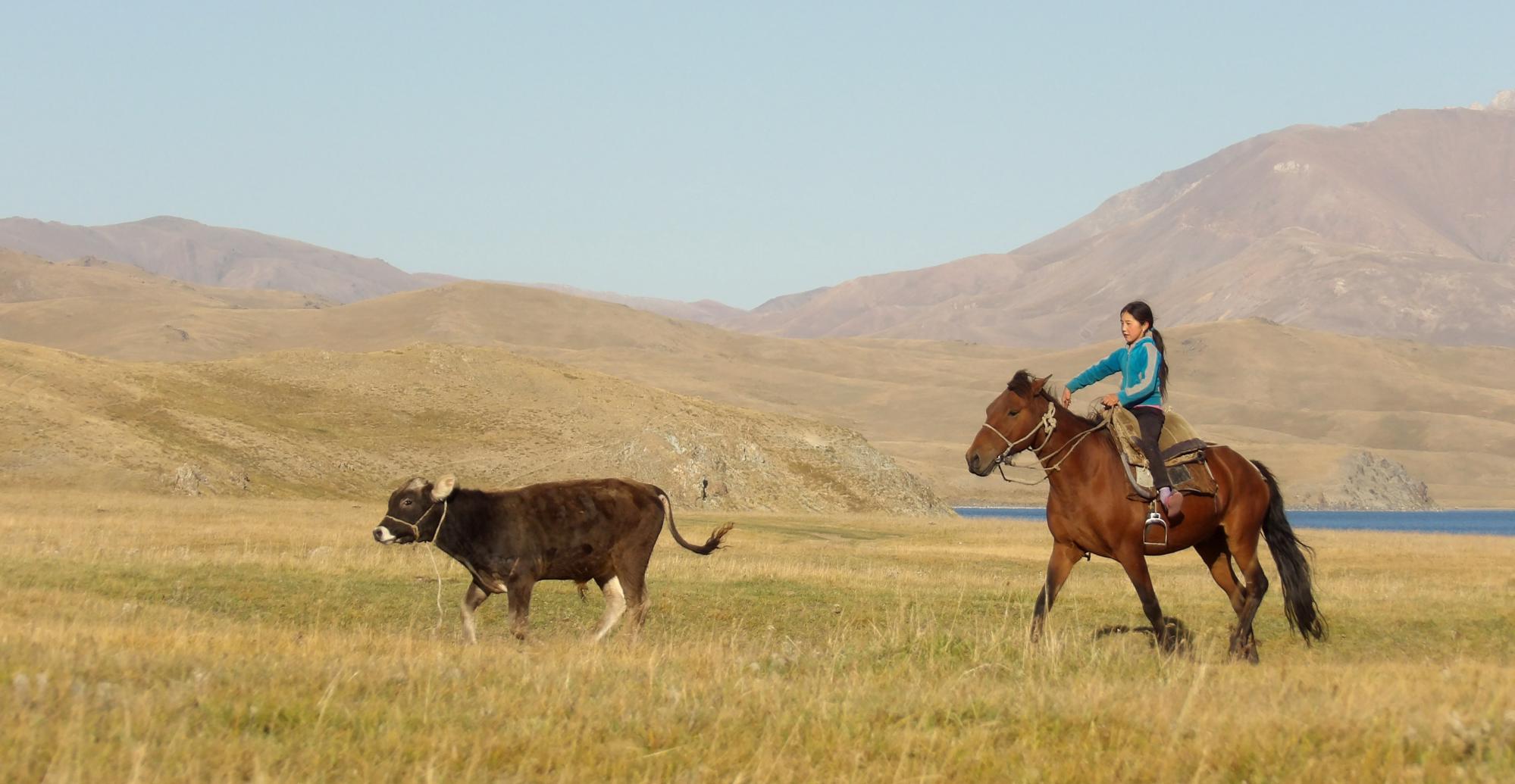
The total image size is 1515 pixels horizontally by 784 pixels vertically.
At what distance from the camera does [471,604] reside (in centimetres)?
1488

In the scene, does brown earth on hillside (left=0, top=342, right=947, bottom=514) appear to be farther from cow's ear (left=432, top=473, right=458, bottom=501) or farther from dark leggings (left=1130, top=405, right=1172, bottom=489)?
dark leggings (left=1130, top=405, right=1172, bottom=489)

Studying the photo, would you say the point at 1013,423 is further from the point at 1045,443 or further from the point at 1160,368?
the point at 1160,368

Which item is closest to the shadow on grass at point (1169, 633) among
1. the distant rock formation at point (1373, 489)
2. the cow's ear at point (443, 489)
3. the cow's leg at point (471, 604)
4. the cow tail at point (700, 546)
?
the cow tail at point (700, 546)

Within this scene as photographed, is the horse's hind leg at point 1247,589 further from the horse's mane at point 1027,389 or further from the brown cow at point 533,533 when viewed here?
the brown cow at point 533,533

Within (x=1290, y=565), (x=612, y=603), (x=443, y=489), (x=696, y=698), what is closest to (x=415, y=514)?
(x=443, y=489)

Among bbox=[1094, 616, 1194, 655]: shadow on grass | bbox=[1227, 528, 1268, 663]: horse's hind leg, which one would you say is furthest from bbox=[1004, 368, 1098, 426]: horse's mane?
bbox=[1094, 616, 1194, 655]: shadow on grass

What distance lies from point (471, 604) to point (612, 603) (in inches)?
66.7

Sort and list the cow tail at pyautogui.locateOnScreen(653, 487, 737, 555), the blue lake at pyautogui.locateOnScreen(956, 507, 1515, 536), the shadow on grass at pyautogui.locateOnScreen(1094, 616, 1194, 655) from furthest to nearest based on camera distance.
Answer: the blue lake at pyautogui.locateOnScreen(956, 507, 1515, 536) → the cow tail at pyautogui.locateOnScreen(653, 487, 737, 555) → the shadow on grass at pyautogui.locateOnScreen(1094, 616, 1194, 655)

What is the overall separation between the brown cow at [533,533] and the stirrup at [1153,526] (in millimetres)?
5390

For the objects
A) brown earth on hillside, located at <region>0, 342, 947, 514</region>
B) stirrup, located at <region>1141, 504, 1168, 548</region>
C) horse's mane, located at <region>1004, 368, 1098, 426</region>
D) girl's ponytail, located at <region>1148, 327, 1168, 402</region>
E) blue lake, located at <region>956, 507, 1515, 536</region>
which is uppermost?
girl's ponytail, located at <region>1148, 327, 1168, 402</region>

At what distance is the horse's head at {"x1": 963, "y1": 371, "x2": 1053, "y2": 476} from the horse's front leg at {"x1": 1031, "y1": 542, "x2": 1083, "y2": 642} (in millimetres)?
1101

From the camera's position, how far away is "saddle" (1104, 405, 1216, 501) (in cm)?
1410

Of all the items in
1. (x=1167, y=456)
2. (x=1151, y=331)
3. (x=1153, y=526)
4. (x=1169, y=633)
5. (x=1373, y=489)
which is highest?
(x=1151, y=331)

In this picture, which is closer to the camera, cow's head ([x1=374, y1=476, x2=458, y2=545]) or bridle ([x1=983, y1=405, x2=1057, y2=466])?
bridle ([x1=983, y1=405, x2=1057, y2=466])
